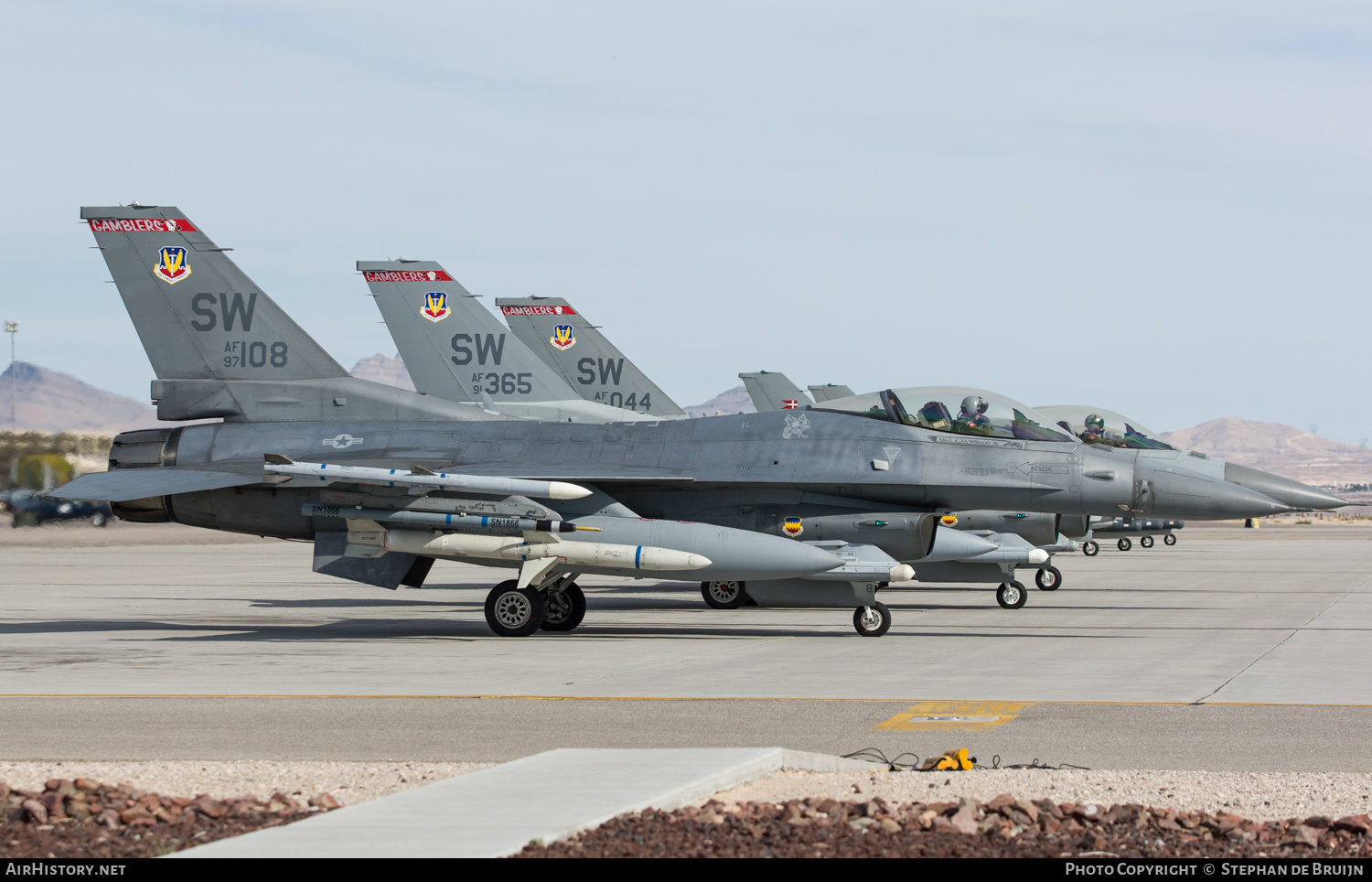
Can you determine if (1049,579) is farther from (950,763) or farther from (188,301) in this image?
(950,763)

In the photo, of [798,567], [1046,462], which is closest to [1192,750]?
[798,567]

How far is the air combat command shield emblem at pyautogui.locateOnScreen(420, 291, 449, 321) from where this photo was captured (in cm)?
2545

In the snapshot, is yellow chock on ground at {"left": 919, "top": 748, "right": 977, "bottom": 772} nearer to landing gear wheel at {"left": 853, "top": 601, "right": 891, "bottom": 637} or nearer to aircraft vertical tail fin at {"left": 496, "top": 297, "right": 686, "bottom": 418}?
landing gear wheel at {"left": 853, "top": 601, "right": 891, "bottom": 637}

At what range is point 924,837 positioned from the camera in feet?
18.6

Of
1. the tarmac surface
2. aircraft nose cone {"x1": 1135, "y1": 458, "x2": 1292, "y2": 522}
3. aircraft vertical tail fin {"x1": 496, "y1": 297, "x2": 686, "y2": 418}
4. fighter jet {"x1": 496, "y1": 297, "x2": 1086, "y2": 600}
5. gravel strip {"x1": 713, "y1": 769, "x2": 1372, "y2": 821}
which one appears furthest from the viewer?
aircraft vertical tail fin {"x1": 496, "y1": 297, "x2": 686, "y2": 418}

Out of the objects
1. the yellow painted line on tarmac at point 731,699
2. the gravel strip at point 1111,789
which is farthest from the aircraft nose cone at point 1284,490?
the gravel strip at point 1111,789

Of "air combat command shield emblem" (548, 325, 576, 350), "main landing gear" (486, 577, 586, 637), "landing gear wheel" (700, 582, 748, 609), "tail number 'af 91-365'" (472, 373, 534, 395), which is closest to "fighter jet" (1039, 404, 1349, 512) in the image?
"landing gear wheel" (700, 582, 748, 609)

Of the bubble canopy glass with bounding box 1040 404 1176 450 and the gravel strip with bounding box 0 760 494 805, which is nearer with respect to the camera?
the gravel strip with bounding box 0 760 494 805

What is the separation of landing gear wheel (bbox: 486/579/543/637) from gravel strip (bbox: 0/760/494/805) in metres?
8.17

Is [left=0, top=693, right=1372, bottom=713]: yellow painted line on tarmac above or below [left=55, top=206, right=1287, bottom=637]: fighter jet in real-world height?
below

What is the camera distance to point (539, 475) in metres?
16.5

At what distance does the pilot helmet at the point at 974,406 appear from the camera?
54.8ft

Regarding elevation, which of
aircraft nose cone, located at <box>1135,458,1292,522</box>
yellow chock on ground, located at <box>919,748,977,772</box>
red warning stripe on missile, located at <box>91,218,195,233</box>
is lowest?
yellow chock on ground, located at <box>919,748,977,772</box>

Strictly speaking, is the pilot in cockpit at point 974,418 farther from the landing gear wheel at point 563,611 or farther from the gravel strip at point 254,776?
the gravel strip at point 254,776
